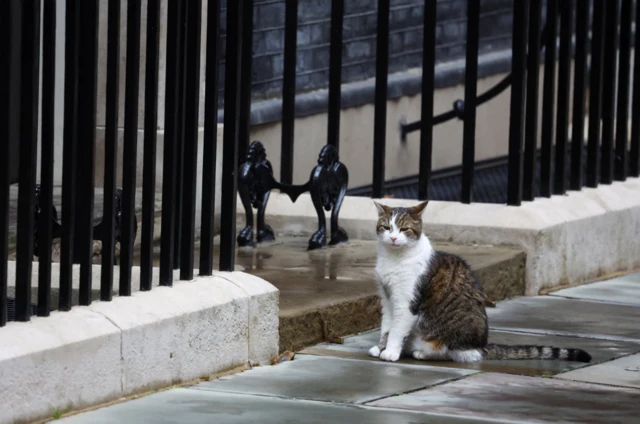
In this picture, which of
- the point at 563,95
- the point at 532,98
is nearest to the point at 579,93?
the point at 563,95

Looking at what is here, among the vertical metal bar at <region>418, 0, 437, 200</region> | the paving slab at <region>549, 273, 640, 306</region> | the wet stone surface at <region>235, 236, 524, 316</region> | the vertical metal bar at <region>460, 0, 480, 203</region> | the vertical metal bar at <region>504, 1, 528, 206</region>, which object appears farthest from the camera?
the vertical metal bar at <region>418, 0, 437, 200</region>

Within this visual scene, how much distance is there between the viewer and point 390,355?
5867 mm

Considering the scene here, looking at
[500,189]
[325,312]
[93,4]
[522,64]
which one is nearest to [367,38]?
[500,189]

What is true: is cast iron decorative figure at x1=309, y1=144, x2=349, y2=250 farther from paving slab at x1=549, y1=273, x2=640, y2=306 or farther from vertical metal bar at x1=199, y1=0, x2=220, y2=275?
vertical metal bar at x1=199, y1=0, x2=220, y2=275

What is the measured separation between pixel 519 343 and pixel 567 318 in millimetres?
874

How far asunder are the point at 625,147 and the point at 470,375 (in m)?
4.23

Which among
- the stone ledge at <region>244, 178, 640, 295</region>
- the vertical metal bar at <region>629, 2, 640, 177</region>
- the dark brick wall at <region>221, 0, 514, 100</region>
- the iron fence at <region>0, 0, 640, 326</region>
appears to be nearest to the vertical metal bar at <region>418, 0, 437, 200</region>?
the iron fence at <region>0, 0, 640, 326</region>

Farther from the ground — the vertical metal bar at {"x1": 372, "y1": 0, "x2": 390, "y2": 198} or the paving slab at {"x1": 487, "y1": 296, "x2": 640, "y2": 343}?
the vertical metal bar at {"x1": 372, "y1": 0, "x2": 390, "y2": 198}

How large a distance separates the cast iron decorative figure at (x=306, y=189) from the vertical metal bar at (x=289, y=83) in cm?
43

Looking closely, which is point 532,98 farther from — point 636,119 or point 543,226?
point 636,119

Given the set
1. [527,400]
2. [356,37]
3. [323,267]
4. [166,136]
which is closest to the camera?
[527,400]

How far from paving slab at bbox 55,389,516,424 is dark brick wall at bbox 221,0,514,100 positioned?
583 cm

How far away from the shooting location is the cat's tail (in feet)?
19.2

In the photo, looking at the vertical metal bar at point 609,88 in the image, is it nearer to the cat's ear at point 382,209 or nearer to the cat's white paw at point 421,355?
the cat's ear at point 382,209
